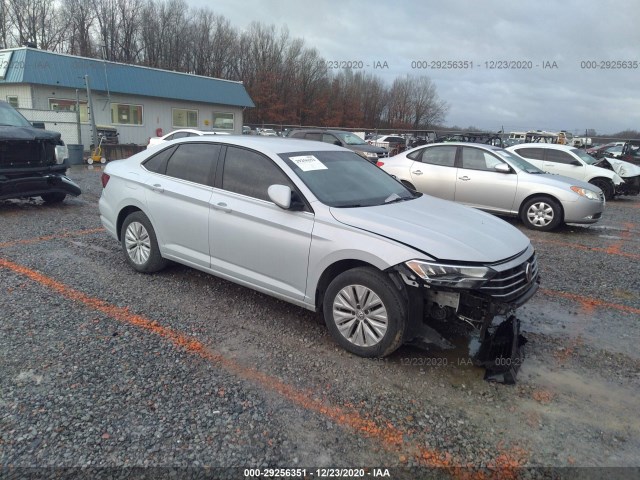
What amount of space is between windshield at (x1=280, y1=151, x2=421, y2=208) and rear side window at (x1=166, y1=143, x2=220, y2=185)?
865mm

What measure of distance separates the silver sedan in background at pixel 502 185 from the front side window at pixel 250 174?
15.7ft

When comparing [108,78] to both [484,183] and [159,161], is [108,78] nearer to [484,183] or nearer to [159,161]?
[484,183]

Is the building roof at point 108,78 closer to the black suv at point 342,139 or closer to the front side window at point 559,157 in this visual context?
the black suv at point 342,139

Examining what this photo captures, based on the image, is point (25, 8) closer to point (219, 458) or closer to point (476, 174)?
point (476, 174)

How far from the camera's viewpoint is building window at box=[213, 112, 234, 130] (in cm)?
2995

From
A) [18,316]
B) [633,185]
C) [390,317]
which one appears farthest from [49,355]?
[633,185]

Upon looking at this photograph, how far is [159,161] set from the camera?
5039 mm

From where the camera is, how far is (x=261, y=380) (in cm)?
323

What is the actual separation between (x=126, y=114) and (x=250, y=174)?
76.7 feet

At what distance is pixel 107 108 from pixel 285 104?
3068 centimetres

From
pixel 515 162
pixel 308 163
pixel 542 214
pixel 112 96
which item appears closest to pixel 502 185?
pixel 515 162

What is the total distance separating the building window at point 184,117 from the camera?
27203 mm

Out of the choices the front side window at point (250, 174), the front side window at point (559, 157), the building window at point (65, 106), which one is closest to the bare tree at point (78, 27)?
the building window at point (65, 106)

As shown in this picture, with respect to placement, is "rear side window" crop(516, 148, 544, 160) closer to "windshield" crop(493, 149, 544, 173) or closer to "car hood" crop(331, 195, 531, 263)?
"windshield" crop(493, 149, 544, 173)
